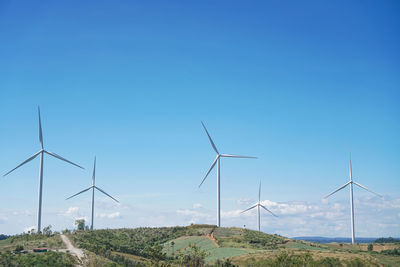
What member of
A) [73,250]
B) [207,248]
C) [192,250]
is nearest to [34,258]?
[73,250]

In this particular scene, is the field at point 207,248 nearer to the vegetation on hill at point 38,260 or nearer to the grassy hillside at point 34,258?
the grassy hillside at point 34,258

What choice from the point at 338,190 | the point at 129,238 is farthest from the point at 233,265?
the point at 338,190

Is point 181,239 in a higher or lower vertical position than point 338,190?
lower

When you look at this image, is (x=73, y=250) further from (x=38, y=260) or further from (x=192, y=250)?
(x=192, y=250)

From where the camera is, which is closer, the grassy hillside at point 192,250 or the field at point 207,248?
the grassy hillside at point 192,250

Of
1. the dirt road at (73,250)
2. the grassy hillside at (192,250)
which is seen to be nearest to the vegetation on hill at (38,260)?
the grassy hillside at (192,250)

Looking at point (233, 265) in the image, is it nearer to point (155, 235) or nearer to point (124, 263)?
point (124, 263)

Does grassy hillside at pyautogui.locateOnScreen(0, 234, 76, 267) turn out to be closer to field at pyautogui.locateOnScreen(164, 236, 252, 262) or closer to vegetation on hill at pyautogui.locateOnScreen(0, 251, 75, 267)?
vegetation on hill at pyautogui.locateOnScreen(0, 251, 75, 267)

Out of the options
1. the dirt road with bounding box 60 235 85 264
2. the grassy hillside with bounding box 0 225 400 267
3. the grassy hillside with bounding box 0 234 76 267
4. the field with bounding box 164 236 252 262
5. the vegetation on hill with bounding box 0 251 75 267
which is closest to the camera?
the vegetation on hill with bounding box 0 251 75 267

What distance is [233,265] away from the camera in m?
112

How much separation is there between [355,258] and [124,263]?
58204 millimetres

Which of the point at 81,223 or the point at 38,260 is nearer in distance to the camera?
the point at 38,260

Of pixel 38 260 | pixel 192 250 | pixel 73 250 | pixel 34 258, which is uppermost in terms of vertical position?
pixel 73 250

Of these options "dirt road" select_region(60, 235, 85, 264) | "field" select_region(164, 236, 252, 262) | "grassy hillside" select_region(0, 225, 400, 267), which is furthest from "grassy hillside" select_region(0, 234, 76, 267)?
"field" select_region(164, 236, 252, 262)
